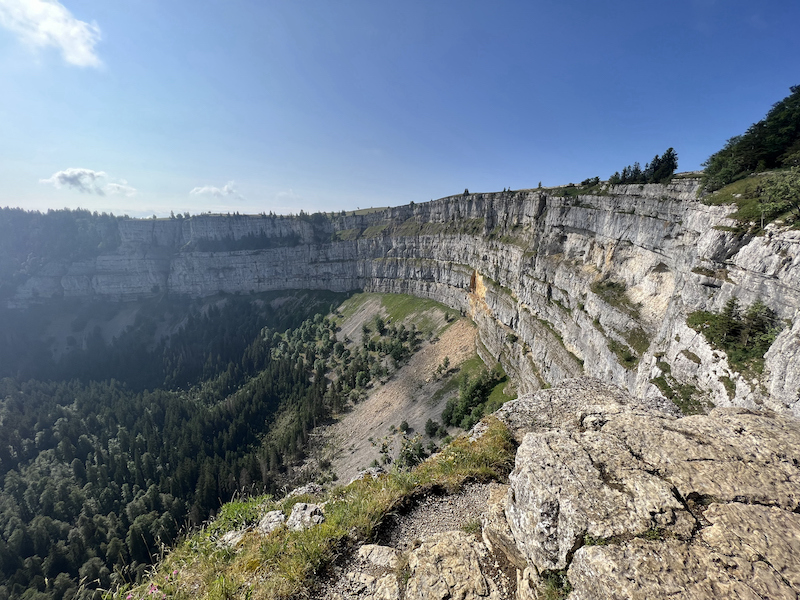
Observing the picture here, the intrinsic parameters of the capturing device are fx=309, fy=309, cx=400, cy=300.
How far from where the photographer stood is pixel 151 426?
88.5m

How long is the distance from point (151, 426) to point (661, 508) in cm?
11687

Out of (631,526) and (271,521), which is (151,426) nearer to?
(271,521)

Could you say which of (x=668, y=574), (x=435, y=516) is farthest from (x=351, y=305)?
(x=668, y=574)

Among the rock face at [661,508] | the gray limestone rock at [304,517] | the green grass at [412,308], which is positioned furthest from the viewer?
the green grass at [412,308]

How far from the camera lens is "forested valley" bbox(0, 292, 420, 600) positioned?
58.6 meters

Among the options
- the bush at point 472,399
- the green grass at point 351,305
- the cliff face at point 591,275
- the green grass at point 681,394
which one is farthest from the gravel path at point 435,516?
the green grass at point 351,305

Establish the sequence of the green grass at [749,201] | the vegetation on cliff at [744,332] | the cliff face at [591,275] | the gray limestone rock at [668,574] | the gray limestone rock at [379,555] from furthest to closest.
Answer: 1. the green grass at [749,201]
2. the cliff face at [591,275]
3. the vegetation on cliff at [744,332]
4. the gray limestone rock at [379,555]
5. the gray limestone rock at [668,574]

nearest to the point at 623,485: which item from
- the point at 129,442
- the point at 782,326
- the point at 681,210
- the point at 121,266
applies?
the point at 782,326

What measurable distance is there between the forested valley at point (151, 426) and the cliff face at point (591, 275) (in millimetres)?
26356

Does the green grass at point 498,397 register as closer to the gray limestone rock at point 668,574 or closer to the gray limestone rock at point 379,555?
the gray limestone rock at point 379,555

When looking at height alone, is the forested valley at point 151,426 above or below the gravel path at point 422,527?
below

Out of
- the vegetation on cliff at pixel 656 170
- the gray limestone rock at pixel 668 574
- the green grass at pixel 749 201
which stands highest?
the vegetation on cliff at pixel 656 170

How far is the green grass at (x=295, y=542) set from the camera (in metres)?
7.03

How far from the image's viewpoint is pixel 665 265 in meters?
34.2
